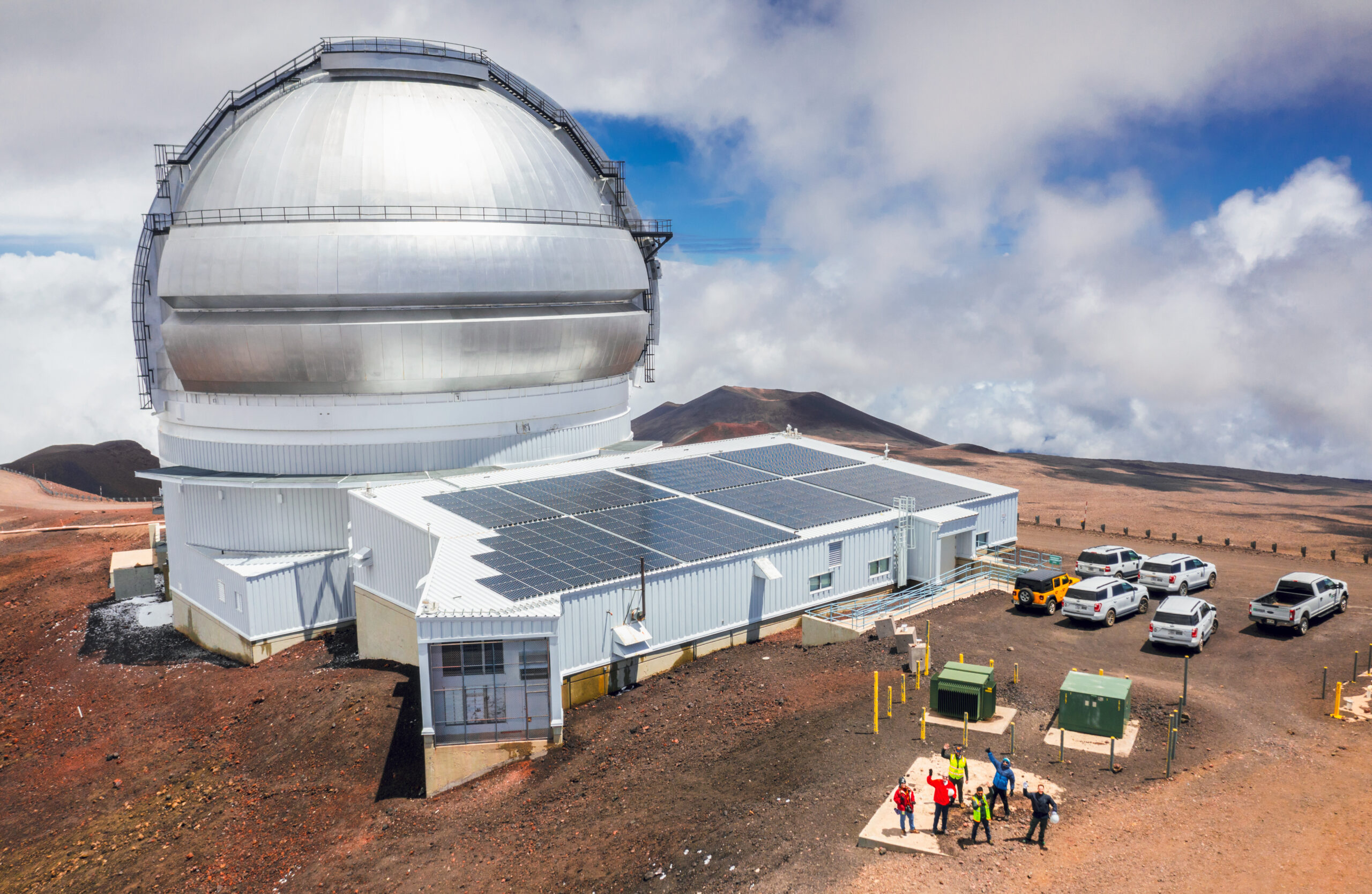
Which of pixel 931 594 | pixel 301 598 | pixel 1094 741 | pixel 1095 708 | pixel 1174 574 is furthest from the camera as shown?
pixel 301 598

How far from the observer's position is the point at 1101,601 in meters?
30.7

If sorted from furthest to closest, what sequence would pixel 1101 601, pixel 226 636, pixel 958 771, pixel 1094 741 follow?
1. pixel 226 636
2. pixel 1101 601
3. pixel 1094 741
4. pixel 958 771

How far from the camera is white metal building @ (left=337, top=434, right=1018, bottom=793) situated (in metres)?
24.4

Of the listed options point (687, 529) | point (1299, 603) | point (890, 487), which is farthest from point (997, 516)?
point (687, 529)

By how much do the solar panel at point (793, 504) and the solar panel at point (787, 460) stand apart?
2.78 meters

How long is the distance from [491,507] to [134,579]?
76.1 feet

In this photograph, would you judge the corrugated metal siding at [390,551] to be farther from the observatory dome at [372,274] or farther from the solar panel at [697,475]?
the solar panel at [697,475]

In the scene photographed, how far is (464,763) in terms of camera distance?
24172 millimetres

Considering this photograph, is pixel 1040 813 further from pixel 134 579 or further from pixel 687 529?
pixel 134 579

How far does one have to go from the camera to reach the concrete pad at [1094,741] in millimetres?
21828

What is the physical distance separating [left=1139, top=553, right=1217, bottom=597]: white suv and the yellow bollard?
45.9 feet

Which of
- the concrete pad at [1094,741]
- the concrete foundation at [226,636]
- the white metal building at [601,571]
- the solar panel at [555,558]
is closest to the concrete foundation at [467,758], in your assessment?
the white metal building at [601,571]

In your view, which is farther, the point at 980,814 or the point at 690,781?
the point at 690,781

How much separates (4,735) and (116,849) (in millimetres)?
11736
